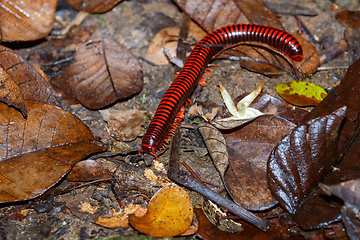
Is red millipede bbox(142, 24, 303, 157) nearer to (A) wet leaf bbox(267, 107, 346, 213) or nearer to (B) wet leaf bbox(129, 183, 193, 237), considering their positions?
(B) wet leaf bbox(129, 183, 193, 237)

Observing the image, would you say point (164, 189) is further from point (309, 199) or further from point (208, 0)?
point (208, 0)

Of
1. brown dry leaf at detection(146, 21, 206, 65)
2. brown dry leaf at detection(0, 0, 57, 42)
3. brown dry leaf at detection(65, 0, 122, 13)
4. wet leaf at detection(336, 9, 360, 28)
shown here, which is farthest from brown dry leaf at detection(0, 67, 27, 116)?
wet leaf at detection(336, 9, 360, 28)

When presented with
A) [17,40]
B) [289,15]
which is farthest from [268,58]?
[17,40]

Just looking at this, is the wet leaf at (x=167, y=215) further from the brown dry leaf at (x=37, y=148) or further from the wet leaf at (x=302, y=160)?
the brown dry leaf at (x=37, y=148)

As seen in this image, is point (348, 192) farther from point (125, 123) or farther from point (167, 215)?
point (125, 123)

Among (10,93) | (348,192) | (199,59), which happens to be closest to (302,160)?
(348,192)

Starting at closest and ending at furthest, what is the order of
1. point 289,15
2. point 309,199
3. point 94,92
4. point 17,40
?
point 309,199
point 94,92
point 17,40
point 289,15
